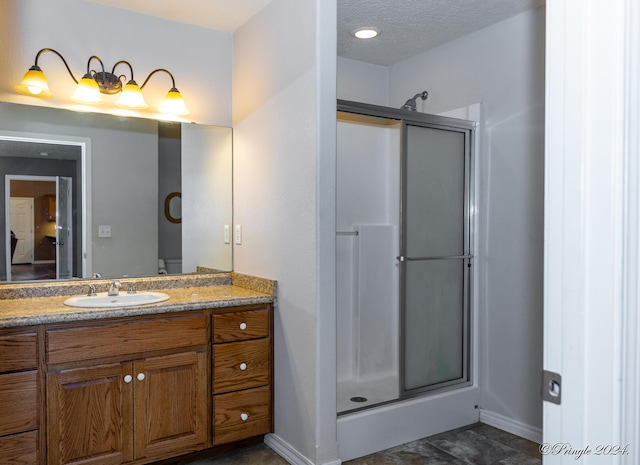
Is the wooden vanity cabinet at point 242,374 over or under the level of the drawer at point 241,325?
under

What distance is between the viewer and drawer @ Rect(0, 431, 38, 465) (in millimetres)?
2033

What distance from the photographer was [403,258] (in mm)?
2971

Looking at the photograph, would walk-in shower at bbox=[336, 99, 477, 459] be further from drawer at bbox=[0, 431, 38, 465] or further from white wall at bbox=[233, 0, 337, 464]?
drawer at bbox=[0, 431, 38, 465]

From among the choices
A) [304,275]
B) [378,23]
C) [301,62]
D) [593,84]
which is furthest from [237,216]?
[593,84]

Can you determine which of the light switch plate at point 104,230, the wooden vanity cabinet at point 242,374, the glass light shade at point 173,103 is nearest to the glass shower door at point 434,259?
the wooden vanity cabinet at point 242,374

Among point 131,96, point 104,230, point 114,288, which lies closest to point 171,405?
point 114,288

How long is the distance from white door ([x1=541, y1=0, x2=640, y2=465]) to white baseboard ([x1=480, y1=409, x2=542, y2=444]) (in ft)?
7.61

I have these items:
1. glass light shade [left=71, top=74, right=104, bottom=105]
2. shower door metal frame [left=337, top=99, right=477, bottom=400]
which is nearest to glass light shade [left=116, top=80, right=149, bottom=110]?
glass light shade [left=71, top=74, right=104, bottom=105]

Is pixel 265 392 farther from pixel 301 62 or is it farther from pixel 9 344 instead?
pixel 301 62

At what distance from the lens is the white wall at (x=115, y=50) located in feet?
8.29

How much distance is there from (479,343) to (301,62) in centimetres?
208

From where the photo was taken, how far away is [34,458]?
2094 mm

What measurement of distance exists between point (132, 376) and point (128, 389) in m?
0.06

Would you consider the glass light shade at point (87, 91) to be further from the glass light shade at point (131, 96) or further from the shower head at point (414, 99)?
the shower head at point (414, 99)
